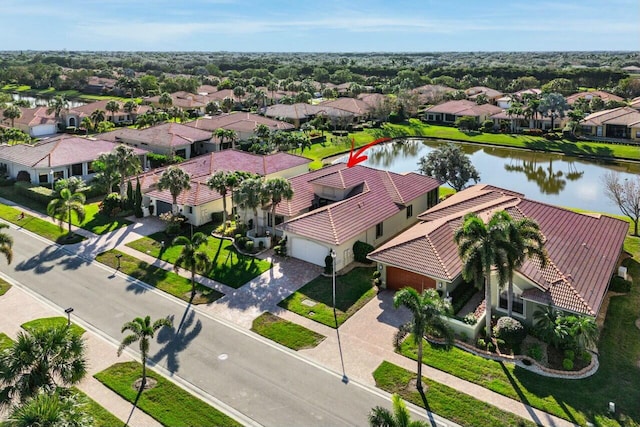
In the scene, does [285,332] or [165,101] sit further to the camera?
[165,101]

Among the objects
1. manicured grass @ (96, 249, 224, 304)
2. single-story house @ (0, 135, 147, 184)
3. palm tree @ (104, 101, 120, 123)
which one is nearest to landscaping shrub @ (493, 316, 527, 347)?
manicured grass @ (96, 249, 224, 304)

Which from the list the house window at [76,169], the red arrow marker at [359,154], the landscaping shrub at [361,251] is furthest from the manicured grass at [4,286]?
the red arrow marker at [359,154]

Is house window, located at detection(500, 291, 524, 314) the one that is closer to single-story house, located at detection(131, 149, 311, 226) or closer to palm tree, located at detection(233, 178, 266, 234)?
palm tree, located at detection(233, 178, 266, 234)

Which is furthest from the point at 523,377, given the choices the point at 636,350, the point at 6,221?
the point at 6,221

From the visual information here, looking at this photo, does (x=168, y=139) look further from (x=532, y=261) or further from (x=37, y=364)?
(x=37, y=364)

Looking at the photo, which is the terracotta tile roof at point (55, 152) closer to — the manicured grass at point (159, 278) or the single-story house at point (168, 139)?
the single-story house at point (168, 139)

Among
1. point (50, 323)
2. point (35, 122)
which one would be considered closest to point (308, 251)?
point (50, 323)
